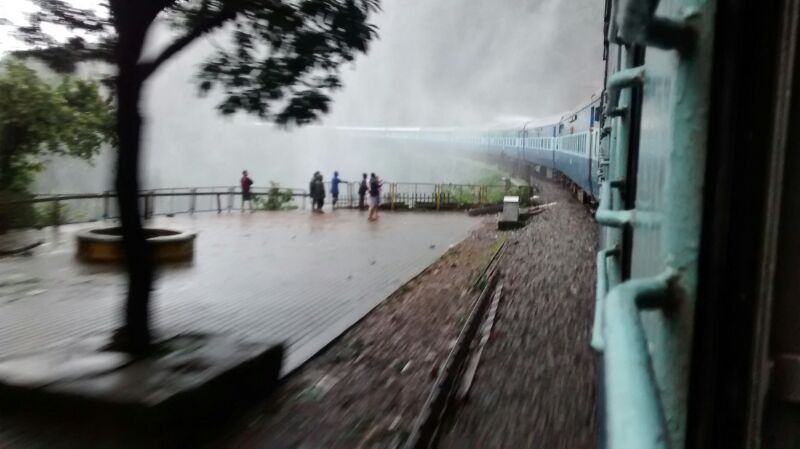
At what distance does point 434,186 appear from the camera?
26.7 m

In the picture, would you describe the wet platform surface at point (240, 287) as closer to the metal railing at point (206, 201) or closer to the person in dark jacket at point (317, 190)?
the metal railing at point (206, 201)

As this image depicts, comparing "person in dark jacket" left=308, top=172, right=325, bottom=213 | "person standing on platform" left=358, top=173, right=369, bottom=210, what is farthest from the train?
"person standing on platform" left=358, top=173, right=369, bottom=210

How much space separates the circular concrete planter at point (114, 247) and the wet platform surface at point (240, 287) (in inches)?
12.9

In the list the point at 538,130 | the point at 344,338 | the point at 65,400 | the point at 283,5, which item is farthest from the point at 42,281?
the point at 538,130

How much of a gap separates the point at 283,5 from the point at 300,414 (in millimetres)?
3216

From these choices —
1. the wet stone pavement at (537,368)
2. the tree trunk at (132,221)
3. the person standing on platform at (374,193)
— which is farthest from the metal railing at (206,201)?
the tree trunk at (132,221)

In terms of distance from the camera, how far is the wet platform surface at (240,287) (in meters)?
7.09

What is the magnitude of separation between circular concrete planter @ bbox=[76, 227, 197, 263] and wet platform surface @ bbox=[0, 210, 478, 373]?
33 centimetres

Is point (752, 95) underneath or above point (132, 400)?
above

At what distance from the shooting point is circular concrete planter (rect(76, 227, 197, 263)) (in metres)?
11.0

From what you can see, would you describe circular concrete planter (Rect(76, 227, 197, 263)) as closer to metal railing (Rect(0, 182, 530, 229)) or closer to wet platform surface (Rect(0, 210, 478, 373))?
wet platform surface (Rect(0, 210, 478, 373))

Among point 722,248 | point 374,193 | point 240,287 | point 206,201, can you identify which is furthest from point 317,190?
point 722,248

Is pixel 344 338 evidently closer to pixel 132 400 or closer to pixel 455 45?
pixel 132 400

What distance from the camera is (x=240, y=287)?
9508mm
